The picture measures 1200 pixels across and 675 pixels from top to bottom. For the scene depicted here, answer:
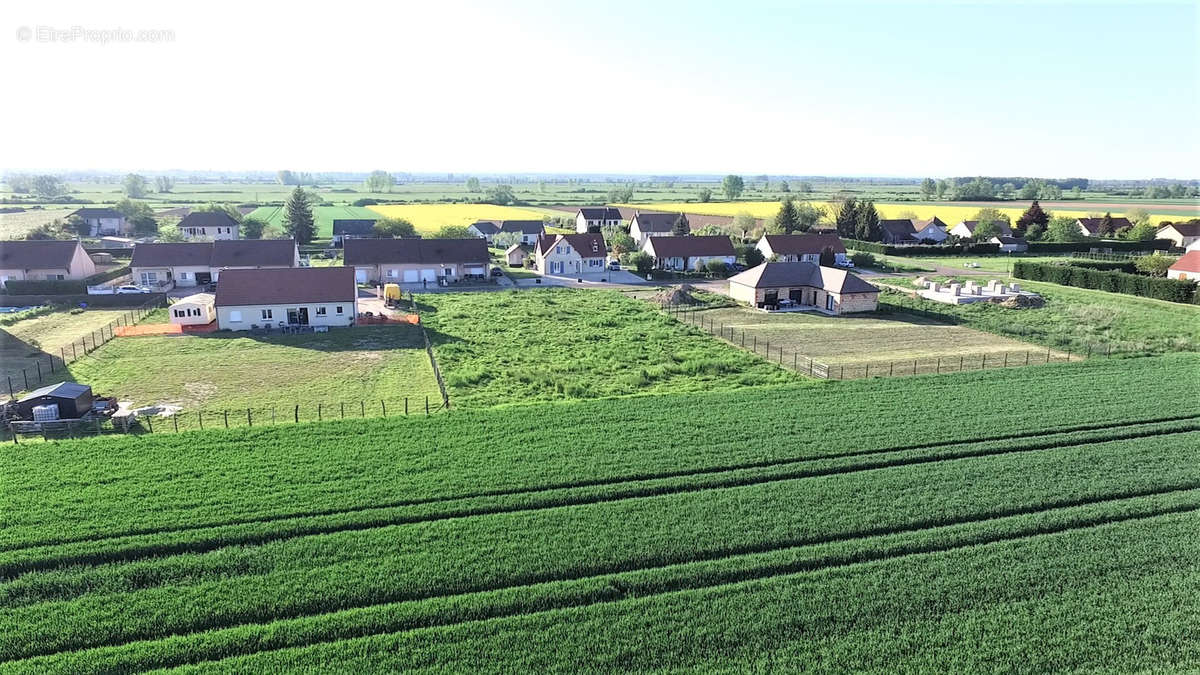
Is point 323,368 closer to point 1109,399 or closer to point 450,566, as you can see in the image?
point 450,566

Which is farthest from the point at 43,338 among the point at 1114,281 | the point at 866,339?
the point at 1114,281

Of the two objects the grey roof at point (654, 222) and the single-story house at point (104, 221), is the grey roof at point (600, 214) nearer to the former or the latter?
the grey roof at point (654, 222)

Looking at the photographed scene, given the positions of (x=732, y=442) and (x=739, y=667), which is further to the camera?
(x=732, y=442)

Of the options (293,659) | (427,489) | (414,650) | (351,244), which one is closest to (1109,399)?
(427,489)

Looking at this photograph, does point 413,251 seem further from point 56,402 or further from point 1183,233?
point 1183,233

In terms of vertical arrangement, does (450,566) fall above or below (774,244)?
below

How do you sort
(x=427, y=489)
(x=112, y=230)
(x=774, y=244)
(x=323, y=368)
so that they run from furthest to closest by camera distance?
1. (x=112, y=230)
2. (x=774, y=244)
3. (x=323, y=368)
4. (x=427, y=489)

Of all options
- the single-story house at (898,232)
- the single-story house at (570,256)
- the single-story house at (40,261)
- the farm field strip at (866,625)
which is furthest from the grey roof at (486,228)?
the farm field strip at (866,625)
